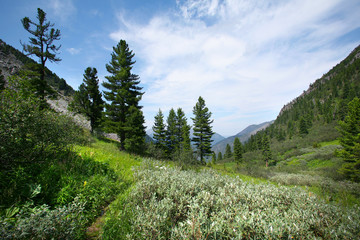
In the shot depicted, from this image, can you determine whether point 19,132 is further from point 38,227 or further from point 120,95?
point 120,95

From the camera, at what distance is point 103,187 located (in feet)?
15.0

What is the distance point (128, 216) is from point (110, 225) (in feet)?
1.35

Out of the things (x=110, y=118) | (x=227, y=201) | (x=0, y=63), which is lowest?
(x=227, y=201)

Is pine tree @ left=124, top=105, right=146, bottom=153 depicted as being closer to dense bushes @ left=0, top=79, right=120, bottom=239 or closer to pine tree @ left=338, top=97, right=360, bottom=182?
dense bushes @ left=0, top=79, right=120, bottom=239

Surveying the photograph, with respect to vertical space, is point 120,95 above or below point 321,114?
below

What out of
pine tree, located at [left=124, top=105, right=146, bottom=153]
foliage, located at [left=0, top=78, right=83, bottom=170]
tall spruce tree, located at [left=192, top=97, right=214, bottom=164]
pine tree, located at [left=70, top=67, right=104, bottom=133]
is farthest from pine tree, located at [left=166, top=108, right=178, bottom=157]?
foliage, located at [left=0, top=78, right=83, bottom=170]

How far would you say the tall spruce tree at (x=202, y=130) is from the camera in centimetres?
2992

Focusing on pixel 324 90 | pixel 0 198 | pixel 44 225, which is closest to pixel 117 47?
pixel 0 198

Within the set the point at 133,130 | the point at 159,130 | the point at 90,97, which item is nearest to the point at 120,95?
the point at 133,130

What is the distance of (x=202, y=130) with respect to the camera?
30.3 meters

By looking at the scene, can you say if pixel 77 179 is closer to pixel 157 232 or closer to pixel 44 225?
pixel 44 225

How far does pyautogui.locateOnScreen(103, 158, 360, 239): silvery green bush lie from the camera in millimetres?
1966

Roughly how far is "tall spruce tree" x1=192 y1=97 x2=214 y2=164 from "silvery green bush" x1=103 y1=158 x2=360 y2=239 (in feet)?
86.4

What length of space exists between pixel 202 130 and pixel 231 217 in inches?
1113
